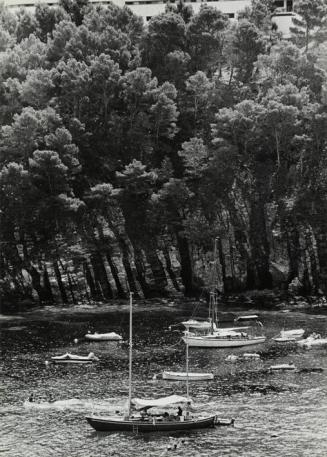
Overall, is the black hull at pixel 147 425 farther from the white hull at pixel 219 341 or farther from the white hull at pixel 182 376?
the white hull at pixel 219 341

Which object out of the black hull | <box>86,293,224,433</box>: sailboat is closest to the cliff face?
<box>86,293,224,433</box>: sailboat

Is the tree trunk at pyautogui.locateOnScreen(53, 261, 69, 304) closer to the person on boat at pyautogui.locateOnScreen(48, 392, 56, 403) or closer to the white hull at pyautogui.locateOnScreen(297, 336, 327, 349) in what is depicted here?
the white hull at pyautogui.locateOnScreen(297, 336, 327, 349)

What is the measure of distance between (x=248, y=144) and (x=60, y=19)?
165ft

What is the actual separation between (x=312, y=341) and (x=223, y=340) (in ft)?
34.7

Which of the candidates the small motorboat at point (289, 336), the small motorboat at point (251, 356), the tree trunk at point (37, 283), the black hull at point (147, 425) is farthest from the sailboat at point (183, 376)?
the tree trunk at point (37, 283)

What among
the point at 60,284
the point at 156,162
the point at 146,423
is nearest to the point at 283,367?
the point at 146,423

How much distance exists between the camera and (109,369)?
68812 mm

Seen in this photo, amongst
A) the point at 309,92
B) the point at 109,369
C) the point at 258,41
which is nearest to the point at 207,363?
the point at 109,369

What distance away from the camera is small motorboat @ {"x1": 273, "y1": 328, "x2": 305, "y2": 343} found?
3155 inches

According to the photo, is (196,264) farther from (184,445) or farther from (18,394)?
(184,445)

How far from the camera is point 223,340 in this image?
7975 cm

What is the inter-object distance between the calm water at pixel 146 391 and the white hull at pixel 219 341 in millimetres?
1282

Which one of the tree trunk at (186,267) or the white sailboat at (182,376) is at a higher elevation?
the tree trunk at (186,267)

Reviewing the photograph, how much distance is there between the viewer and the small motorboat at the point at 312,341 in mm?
78000
